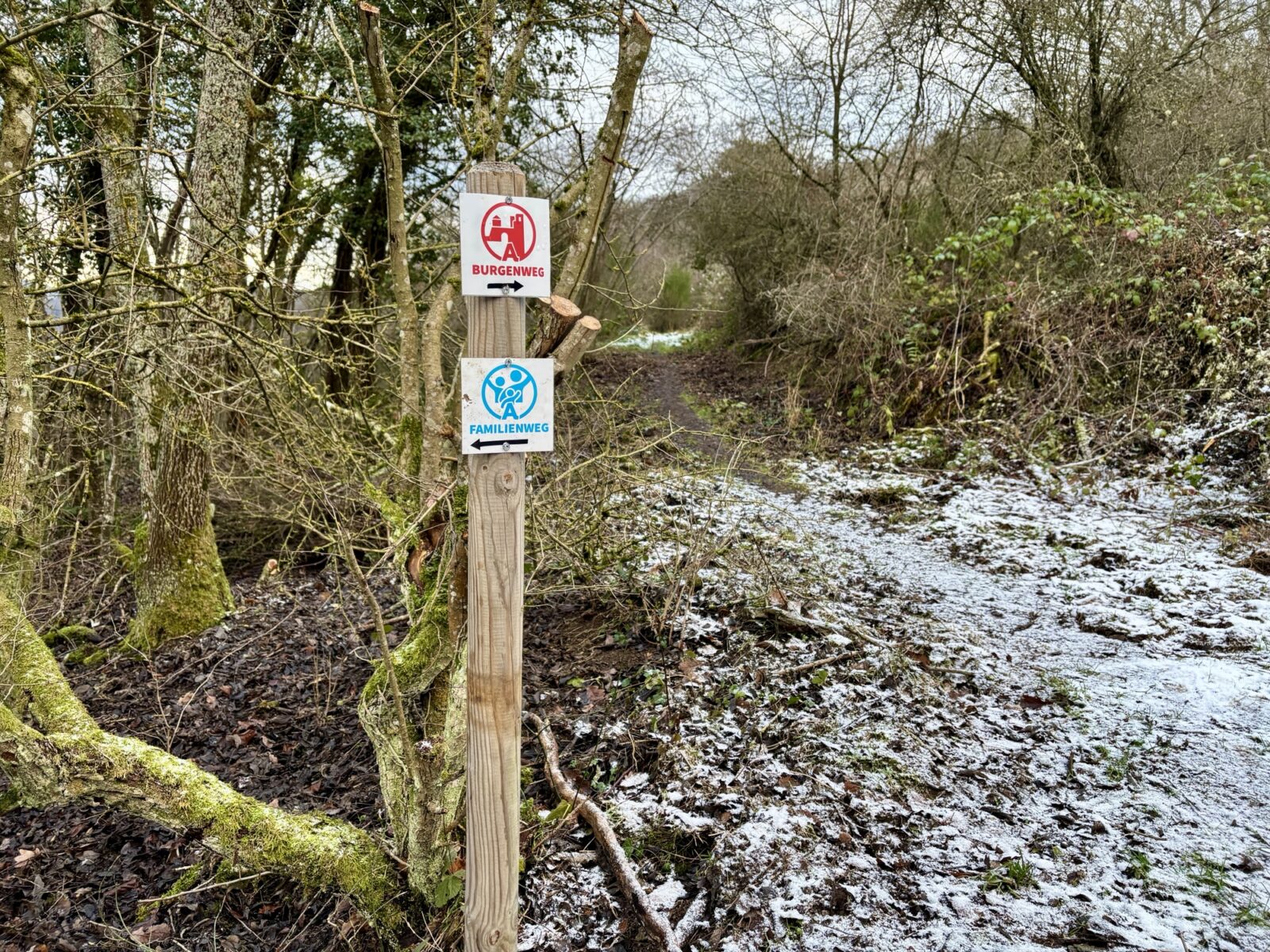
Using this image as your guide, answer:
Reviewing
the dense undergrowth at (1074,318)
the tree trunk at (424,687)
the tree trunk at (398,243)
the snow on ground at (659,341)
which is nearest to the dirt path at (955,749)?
the tree trunk at (424,687)

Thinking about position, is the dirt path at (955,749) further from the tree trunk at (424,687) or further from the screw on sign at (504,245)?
the screw on sign at (504,245)

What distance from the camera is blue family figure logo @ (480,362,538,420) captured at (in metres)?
2.05

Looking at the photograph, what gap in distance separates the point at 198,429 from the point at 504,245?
4.53 meters

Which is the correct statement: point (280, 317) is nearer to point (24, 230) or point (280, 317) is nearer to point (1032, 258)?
point (24, 230)

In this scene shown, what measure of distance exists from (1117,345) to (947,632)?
18.2 feet

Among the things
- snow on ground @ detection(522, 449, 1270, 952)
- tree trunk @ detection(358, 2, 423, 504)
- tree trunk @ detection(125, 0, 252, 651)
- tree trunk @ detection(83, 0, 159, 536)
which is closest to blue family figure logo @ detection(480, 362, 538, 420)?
tree trunk @ detection(358, 2, 423, 504)

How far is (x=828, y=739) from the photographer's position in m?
3.63

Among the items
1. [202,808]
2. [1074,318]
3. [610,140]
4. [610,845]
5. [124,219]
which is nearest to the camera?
[610,140]

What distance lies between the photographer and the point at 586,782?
3475 millimetres

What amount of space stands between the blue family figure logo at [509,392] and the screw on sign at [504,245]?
23 centimetres

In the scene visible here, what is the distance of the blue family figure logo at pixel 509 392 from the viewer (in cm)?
205

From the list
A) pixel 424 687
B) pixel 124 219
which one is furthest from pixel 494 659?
pixel 124 219

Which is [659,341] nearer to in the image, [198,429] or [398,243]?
[198,429]

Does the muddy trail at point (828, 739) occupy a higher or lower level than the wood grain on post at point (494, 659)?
lower
